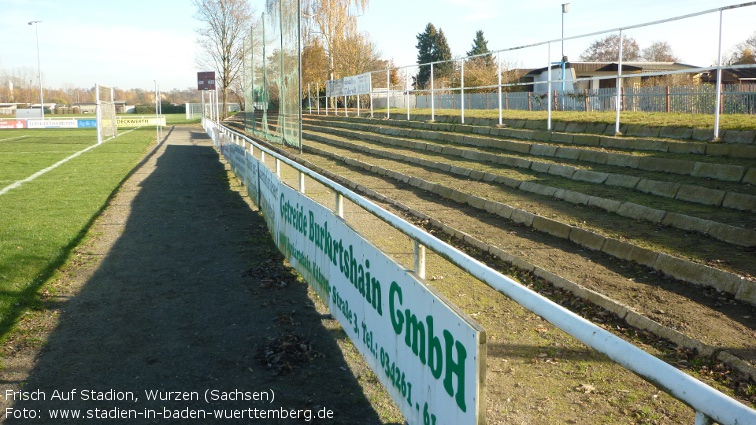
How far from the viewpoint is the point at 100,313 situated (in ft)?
21.4

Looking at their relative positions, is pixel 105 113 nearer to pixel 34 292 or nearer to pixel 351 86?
pixel 351 86

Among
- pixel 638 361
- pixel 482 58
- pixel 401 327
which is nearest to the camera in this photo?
pixel 638 361

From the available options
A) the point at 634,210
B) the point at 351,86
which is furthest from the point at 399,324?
the point at 351,86

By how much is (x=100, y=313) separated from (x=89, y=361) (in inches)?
55.0

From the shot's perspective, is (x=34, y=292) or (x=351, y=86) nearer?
(x=34, y=292)

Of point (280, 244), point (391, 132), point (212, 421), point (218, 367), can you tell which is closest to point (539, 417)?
point (212, 421)

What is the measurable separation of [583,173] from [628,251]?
378 centimetres

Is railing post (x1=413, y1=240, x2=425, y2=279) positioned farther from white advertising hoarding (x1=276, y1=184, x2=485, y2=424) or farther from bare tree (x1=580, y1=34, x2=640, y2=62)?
bare tree (x1=580, y1=34, x2=640, y2=62)

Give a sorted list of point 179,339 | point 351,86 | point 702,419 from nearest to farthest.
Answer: point 702,419 < point 179,339 < point 351,86

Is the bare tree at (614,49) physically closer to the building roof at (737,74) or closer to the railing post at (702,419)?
Answer: the building roof at (737,74)

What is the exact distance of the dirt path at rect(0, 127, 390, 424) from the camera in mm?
4473

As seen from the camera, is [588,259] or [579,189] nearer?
[588,259]

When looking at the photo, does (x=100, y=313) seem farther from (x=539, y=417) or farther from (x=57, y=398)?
(x=539, y=417)

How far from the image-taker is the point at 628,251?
669 centimetres
